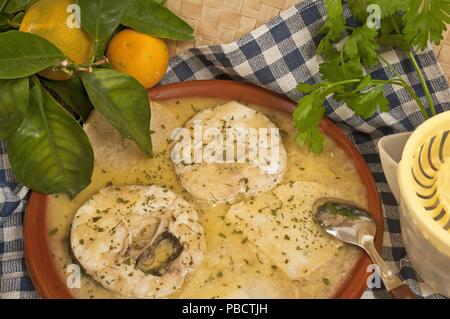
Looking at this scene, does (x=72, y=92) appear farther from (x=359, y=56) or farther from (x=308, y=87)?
(x=359, y=56)

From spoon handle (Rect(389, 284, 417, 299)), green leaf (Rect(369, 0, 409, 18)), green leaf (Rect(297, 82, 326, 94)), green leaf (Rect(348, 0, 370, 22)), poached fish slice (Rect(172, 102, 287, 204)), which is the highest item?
green leaf (Rect(369, 0, 409, 18))

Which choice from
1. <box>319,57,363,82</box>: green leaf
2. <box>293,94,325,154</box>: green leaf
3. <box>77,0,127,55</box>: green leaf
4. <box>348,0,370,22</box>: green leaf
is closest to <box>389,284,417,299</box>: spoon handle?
<box>293,94,325,154</box>: green leaf

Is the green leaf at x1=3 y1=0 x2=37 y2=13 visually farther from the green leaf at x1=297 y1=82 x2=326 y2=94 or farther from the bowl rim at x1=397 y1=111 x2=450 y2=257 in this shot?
the bowl rim at x1=397 y1=111 x2=450 y2=257

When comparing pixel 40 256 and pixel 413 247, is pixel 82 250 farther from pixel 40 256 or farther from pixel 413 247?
pixel 413 247

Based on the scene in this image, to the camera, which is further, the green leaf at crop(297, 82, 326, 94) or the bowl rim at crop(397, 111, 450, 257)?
the green leaf at crop(297, 82, 326, 94)

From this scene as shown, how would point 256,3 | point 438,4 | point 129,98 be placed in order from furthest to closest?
point 256,3 < point 129,98 < point 438,4
